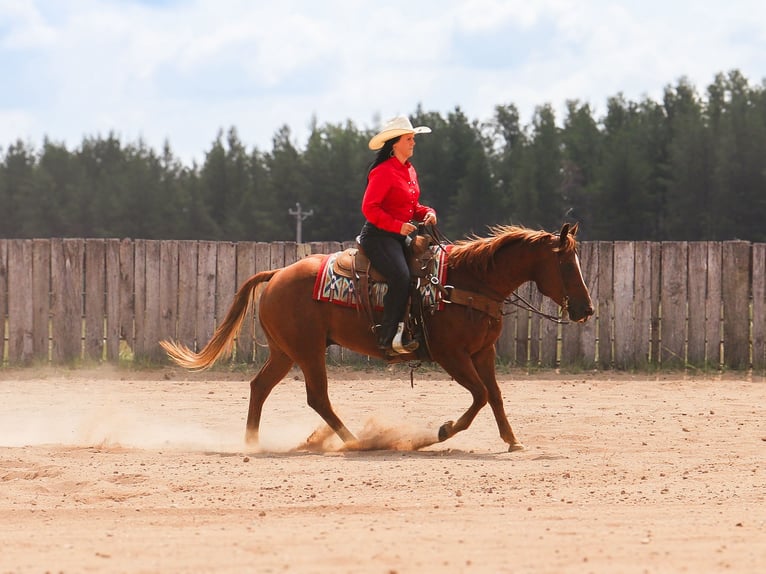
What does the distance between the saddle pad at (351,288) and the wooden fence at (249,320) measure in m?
5.97

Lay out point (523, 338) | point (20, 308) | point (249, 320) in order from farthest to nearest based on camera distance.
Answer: point (249, 320)
point (20, 308)
point (523, 338)

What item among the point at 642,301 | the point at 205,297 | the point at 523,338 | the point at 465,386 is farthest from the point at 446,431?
the point at 205,297

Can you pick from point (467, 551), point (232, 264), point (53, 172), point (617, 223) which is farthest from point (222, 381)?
point (53, 172)

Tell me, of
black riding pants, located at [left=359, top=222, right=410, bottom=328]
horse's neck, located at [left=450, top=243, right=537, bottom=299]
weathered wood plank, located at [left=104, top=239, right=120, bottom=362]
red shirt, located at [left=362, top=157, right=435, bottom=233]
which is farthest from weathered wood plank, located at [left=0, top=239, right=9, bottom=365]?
horse's neck, located at [left=450, top=243, right=537, bottom=299]

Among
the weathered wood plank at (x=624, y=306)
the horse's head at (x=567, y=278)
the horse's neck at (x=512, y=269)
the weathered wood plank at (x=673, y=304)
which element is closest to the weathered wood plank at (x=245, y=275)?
the weathered wood plank at (x=624, y=306)

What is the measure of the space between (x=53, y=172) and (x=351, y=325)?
6097 centimetres

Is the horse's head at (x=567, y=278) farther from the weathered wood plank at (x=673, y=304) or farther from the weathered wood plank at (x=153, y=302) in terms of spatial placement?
the weathered wood plank at (x=153, y=302)

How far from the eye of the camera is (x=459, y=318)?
959cm

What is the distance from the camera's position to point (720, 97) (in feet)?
185

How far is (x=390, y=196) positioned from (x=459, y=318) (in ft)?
3.94

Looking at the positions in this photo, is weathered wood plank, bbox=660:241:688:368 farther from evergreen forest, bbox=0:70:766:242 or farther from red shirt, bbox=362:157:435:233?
evergreen forest, bbox=0:70:766:242

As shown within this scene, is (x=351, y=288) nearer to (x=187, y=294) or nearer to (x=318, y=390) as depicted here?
(x=318, y=390)

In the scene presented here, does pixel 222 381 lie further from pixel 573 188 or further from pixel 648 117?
pixel 648 117

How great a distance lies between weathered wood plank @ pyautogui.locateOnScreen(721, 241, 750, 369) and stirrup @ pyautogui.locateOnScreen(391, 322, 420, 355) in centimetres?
767
